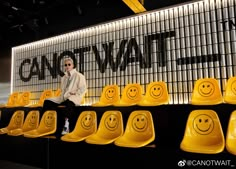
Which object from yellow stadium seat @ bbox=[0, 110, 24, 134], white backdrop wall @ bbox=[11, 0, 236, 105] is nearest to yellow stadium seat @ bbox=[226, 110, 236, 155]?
white backdrop wall @ bbox=[11, 0, 236, 105]

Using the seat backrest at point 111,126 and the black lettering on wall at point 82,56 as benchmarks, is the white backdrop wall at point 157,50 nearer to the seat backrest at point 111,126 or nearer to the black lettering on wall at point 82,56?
the black lettering on wall at point 82,56

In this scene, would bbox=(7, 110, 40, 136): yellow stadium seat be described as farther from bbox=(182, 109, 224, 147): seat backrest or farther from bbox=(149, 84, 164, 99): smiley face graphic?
bbox=(182, 109, 224, 147): seat backrest

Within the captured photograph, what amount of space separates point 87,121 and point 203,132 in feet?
5.71

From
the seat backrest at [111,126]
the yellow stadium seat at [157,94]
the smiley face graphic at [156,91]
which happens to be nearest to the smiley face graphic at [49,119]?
the seat backrest at [111,126]

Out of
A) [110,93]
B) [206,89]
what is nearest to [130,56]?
[110,93]

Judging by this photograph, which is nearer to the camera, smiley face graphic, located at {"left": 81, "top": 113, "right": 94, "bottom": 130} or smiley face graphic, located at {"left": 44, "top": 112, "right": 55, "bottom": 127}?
smiley face graphic, located at {"left": 81, "top": 113, "right": 94, "bottom": 130}

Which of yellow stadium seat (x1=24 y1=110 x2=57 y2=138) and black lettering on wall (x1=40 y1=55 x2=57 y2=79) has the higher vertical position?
black lettering on wall (x1=40 y1=55 x2=57 y2=79)

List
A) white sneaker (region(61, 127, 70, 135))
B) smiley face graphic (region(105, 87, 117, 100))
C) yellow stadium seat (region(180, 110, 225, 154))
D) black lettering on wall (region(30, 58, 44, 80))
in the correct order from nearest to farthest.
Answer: yellow stadium seat (region(180, 110, 225, 154)) → white sneaker (region(61, 127, 70, 135)) → smiley face graphic (region(105, 87, 117, 100)) → black lettering on wall (region(30, 58, 44, 80))

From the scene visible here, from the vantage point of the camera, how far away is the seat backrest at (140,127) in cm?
280

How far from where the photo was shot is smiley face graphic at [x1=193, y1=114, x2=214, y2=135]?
2465 mm

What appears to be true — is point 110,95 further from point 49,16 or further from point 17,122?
point 49,16

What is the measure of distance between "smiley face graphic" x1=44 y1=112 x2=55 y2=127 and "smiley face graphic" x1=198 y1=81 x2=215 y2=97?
2.60m

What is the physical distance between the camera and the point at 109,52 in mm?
5492

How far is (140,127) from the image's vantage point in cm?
289
